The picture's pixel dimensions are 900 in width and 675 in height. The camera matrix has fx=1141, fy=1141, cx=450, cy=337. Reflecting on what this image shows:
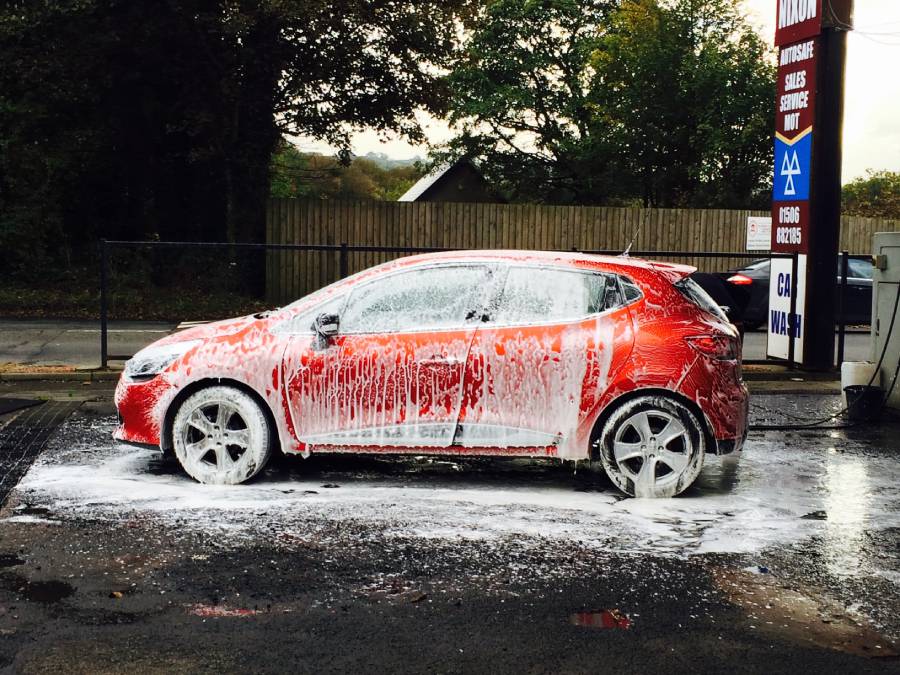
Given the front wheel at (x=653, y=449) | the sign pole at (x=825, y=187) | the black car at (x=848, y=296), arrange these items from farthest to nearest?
the black car at (x=848, y=296) → the sign pole at (x=825, y=187) → the front wheel at (x=653, y=449)

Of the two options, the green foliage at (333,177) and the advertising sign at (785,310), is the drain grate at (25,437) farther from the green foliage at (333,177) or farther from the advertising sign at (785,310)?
the green foliage at (333,177)

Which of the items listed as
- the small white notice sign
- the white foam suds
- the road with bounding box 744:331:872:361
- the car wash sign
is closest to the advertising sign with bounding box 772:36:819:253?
the car wash sign

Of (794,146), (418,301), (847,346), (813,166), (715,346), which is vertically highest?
(794,146)

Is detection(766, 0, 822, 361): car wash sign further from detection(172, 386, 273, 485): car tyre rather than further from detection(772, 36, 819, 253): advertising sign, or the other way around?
detection(172, 386, 273, 485): car tyre

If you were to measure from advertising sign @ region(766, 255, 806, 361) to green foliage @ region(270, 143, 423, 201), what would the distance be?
50.2 ft

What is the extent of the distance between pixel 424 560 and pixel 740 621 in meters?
1.62

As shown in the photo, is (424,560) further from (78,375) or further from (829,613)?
(78,375)

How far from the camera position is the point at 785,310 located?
47.2ft

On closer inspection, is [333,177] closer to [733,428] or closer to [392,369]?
[392,369]

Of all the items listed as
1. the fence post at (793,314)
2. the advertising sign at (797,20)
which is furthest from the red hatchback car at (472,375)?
the advertising sign at (797,20)

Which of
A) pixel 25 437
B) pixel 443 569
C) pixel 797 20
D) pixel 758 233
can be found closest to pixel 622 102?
pixel 758 233

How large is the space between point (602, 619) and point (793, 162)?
10.5 m

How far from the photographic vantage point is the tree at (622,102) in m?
34.1

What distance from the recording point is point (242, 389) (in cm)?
757
